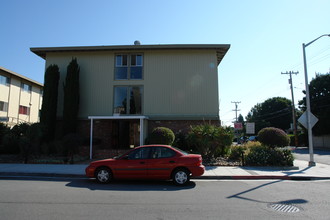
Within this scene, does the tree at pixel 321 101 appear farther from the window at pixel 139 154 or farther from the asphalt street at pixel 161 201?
the window at pixel 139 154

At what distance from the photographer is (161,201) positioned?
5.98 metres

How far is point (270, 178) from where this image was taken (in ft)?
31.5

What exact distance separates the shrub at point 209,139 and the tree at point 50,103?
10.3 m

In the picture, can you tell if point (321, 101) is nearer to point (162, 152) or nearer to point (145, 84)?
point (145, 84)

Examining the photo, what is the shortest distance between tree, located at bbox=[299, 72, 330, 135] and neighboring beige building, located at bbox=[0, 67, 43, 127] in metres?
39.5

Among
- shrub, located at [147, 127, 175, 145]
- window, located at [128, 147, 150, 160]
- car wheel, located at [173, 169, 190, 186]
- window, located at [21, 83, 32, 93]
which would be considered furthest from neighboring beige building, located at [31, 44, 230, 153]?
window, located at [21, 83, 32, 93]

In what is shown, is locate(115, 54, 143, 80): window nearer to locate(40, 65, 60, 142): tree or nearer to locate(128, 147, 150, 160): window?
locate(40, 65, 60, 142): tree

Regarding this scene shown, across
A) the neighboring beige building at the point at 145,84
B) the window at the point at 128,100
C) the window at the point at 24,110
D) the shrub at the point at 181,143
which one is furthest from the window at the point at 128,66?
the window at the point at 24,110

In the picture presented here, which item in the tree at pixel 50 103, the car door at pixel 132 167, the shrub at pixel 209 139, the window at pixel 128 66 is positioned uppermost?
the window at pixel 128 66

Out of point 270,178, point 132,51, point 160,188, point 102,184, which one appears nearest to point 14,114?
point 132,51

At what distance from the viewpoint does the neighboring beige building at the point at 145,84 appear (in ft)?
58.4

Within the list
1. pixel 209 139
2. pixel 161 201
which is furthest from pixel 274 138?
pixel 161 201

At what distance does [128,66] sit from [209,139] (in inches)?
356

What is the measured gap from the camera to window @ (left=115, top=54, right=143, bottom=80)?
1845cm
